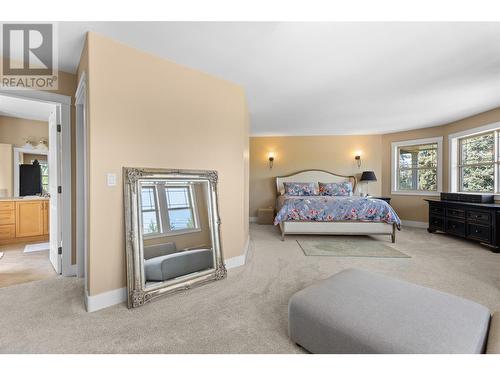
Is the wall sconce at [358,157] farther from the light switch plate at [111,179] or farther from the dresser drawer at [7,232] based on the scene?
the dresser drawer at [7,232]

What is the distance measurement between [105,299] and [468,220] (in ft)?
18.6

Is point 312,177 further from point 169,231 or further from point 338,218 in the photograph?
point 169,231

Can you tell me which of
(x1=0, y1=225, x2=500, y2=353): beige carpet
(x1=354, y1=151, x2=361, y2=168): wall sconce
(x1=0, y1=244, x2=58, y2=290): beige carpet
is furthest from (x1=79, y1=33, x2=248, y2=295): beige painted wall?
(x1=354, y1=151, x2=361, y2=168): wall sconce

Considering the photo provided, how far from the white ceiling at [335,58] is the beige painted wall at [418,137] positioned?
1.46 ft

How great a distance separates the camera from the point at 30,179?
4516 mm

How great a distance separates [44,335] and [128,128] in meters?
1.76

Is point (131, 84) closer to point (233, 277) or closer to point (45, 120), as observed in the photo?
point (233, 277)

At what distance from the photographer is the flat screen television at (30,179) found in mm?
4438

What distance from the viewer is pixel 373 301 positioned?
1.46m

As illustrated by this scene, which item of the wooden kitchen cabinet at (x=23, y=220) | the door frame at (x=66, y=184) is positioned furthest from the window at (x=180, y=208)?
the wooden kitchen cabinet at (x=23, y=220)

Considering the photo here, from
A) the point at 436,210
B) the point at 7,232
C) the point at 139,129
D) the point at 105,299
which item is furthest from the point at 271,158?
the point at 7,232

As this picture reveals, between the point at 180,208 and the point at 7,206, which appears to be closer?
the point at 180,208

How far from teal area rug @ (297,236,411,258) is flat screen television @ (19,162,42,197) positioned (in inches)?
209
